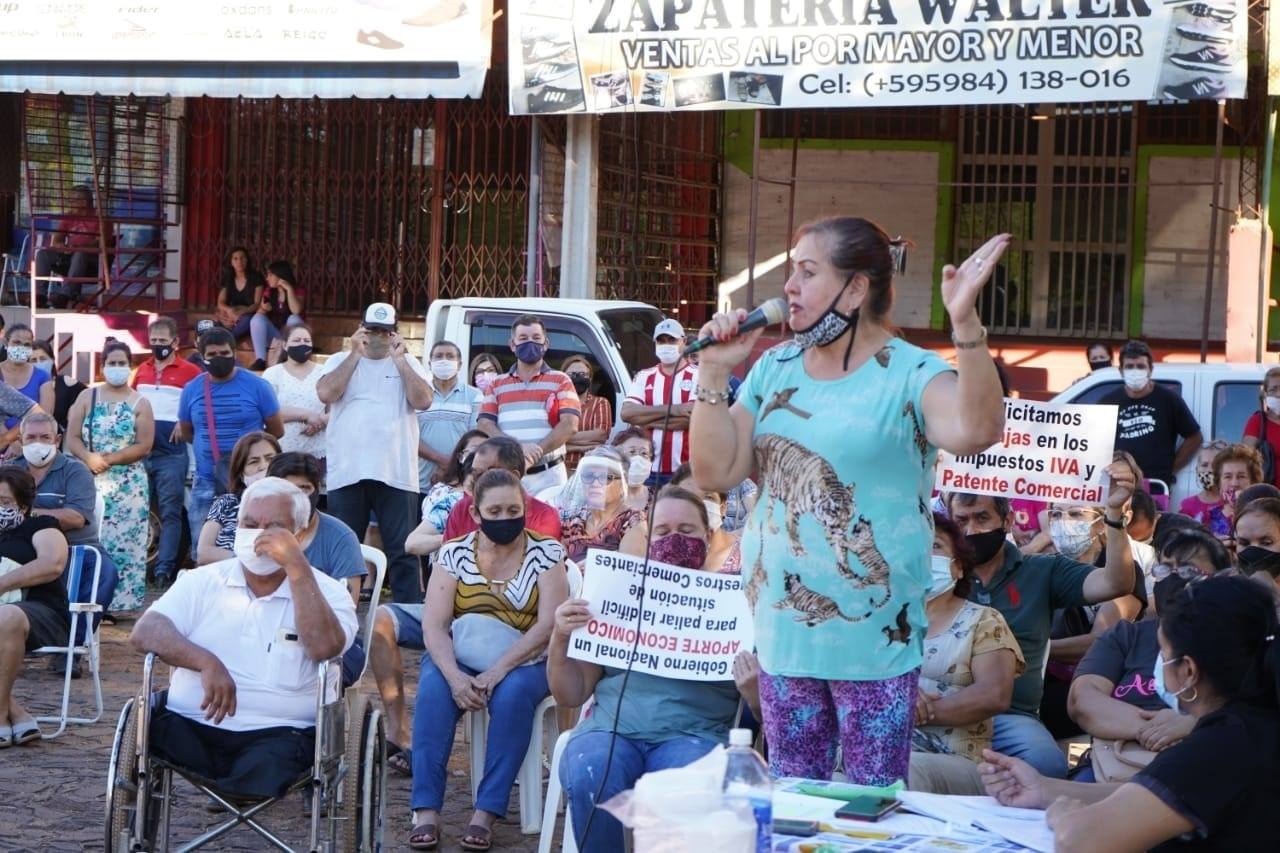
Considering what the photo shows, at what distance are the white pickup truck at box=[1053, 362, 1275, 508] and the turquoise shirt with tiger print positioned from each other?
24.1ft

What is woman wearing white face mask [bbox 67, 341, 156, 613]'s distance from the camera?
11422mm

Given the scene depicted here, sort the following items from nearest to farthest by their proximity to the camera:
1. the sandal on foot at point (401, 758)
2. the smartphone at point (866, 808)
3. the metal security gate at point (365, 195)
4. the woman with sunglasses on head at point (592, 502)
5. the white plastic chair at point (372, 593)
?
1. the smartphone at point (866, 808)
2. the white plastic chair at point (372, 593)
3. the sandal on foot at point (401, 758)
4. the woman with sunglasses on head at point (592, 502)
5. the metal security gate at point (365, 195)

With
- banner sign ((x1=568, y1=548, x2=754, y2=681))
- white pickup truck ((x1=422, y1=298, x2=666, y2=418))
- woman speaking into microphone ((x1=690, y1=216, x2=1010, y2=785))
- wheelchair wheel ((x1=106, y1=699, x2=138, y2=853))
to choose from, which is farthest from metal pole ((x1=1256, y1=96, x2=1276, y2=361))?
woman speaking into microphone ((x1=690, y1=216, x2=1010, y2=785))

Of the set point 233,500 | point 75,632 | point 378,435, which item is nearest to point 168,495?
point 378,435

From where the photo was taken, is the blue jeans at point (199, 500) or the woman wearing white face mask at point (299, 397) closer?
the blue jeans at point (199, 500)

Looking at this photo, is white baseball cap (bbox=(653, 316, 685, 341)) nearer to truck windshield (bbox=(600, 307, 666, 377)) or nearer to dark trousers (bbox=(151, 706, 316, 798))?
truck windshield (bbox=(600, 307, 666, 377))

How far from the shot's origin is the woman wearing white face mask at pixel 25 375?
1274 cm

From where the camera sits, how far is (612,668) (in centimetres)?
595

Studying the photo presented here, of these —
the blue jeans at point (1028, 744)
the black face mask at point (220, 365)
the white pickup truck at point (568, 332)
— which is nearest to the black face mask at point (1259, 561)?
the blue jeans at point (1028, 744)

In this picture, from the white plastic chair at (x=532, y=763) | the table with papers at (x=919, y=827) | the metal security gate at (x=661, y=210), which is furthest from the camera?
the metal security gate at (x=661, y=210)

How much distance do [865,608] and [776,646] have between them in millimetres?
223

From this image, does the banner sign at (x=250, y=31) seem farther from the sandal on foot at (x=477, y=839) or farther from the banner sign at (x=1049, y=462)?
the sandal on foot at (x=477, y=839)

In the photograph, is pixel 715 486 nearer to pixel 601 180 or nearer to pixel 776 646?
pixel 776 646

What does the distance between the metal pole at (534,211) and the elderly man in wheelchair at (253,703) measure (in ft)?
33.8
